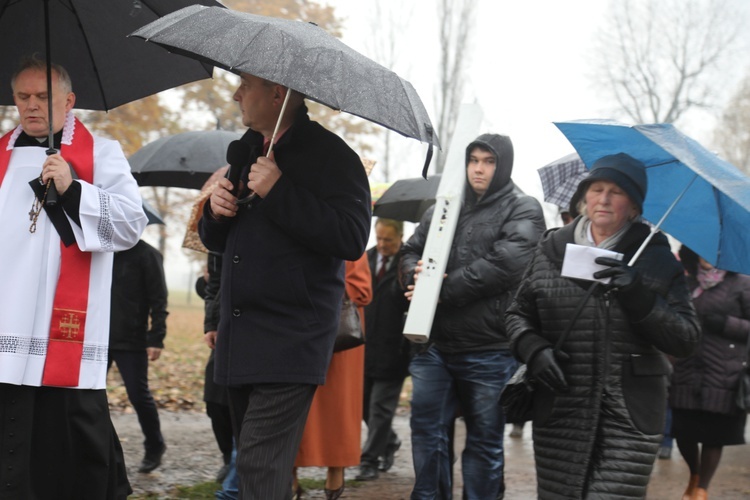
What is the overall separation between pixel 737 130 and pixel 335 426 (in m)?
39.3

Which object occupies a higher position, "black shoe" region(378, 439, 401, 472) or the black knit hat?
the black knit hat

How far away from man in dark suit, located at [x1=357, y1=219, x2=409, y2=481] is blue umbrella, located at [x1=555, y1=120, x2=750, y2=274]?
3226mm

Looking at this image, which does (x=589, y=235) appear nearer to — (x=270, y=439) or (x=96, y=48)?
(x=270, y=439)

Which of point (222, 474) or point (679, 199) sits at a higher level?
point (679, 199)

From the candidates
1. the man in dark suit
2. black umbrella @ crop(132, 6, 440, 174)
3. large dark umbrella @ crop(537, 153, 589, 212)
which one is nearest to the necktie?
the man in dark suit

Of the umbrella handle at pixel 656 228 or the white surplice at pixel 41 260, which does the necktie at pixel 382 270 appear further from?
the white surplice at pixel 41 260

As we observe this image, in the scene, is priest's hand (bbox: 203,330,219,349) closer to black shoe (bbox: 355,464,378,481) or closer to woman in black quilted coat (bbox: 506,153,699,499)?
woman in black quilted coat (bbox: 506,153,699,499)

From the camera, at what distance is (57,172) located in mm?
4121

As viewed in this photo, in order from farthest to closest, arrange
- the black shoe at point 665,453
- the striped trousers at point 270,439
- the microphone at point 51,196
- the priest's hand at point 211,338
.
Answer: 1. the black shoe at point 665,453
2. the priest's hand at point 211,338
3. the microphone at point 51,196
4. the striped trousers at point 270,439

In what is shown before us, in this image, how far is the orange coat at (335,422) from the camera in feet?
20.7

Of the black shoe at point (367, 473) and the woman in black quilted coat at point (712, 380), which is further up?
the woman in black quilted coat at point (712, 380)

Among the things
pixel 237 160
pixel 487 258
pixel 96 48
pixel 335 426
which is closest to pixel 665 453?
pixel 335 426

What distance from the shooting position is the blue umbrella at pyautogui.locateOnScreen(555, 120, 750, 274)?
4582mm

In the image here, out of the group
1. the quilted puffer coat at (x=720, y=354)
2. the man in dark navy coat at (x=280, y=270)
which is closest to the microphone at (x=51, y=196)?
the man in dark navy coat at (x=280, y=270)
